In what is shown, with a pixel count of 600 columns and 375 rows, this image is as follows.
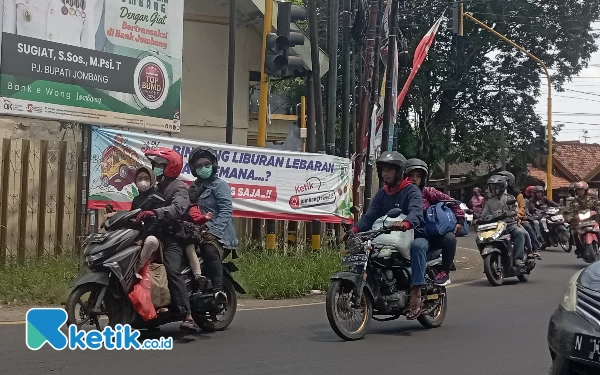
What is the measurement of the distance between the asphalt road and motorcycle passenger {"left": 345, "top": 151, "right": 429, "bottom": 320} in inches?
21.5

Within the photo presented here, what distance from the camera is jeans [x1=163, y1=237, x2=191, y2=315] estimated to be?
7.55 m

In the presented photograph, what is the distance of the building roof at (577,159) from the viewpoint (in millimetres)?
47688

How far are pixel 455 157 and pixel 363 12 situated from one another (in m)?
19.9

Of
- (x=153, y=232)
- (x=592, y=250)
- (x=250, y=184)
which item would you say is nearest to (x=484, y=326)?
(x=153, y=232)

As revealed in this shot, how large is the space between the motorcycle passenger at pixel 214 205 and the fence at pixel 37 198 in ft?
14.3

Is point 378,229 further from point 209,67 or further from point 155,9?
point 209,67

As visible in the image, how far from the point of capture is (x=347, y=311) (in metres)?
8.12

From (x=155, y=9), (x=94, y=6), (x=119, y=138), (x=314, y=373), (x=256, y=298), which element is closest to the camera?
(x=314, y=373)

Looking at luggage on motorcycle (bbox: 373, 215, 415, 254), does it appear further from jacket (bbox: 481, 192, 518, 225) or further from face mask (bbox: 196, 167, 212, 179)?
jacket (bbox: 481, 192, 518, 225)

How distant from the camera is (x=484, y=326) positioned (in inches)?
A: 366

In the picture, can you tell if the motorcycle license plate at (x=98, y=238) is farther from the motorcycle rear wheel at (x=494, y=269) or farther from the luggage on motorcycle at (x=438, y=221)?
the motorcycle rear wheel at (x=494, y=269)

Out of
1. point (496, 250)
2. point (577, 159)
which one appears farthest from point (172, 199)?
point (577, 159)

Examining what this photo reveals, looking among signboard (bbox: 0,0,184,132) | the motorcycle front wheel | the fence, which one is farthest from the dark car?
signboard (bbox: 0,0,184,132)

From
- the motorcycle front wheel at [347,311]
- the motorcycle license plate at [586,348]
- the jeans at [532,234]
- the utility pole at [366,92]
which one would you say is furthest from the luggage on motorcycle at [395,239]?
the utility pole at [366,92]
